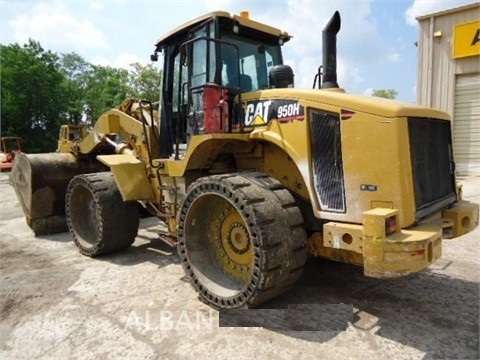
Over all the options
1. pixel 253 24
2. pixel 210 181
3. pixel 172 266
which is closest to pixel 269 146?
pixel 210 181

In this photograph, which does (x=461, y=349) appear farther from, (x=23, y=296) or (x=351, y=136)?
(x=23, y=296)

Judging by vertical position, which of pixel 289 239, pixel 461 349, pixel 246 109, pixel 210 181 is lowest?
pixel 461 349

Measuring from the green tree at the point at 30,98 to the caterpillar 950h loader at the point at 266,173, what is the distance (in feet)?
115

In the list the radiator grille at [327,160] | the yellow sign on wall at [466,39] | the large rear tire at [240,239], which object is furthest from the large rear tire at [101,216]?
the yellow sign on wall at [466,39]

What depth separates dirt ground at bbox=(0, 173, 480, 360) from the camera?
3.18m

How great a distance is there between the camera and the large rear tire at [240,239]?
3447 millimetres

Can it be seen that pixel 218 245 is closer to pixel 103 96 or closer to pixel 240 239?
pixel 240 239

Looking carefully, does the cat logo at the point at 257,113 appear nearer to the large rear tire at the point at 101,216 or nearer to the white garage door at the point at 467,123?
the large rear tire at the point at 101,216

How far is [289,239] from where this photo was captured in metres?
3.51

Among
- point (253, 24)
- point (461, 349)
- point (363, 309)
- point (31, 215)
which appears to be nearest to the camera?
point (461, 349)

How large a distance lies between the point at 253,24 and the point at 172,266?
319cm

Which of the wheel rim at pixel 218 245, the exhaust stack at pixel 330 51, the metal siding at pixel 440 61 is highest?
the metal siding at pixel 440 61

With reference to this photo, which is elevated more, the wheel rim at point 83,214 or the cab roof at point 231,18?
the cab roof at point 231,18

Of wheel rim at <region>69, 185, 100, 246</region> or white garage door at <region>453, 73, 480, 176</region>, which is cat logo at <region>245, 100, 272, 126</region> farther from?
white garage door at <region>453, 73, 480, 176</region>
